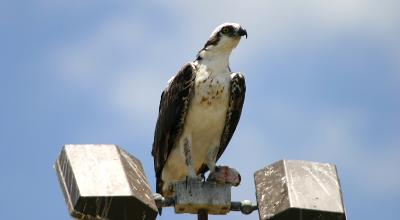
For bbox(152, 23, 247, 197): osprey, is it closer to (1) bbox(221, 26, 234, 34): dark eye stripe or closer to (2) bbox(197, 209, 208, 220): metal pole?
(1) bbox(221, 26, 234, 34): dark eye stripe

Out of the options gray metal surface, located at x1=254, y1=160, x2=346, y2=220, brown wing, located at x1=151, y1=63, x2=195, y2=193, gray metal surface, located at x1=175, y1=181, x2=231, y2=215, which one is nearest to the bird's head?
brown wing, located at x1=151, y1=63, x2=195, y2=193

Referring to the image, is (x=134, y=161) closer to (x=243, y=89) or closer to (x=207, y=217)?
(x=207, y=217)

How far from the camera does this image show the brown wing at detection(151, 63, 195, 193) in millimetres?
9555

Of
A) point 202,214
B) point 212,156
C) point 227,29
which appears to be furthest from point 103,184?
point 227,29

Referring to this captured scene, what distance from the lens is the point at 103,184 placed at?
3908 millimetres

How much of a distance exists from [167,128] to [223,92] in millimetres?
655

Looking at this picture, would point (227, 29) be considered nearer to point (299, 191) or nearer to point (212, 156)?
point (212, 156)

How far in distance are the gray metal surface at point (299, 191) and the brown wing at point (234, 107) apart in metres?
4.99

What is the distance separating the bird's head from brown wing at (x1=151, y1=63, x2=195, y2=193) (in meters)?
0.28

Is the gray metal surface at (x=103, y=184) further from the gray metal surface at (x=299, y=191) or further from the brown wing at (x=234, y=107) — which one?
the brown wing at (x=234, y=107)

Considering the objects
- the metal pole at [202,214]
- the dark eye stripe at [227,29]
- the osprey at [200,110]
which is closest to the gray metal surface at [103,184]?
the metal pole at [202,214]

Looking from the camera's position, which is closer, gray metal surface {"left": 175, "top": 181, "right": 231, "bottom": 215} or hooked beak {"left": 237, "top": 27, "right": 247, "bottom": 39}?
gray metal surface {"left": 175, "top": 181, "right": 231, "bottom": 215}

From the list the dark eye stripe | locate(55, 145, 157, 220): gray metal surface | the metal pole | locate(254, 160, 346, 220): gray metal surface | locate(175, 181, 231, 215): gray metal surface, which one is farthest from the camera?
the dark eye stripe

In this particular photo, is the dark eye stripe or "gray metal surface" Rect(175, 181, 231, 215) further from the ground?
the dark eye stripe
